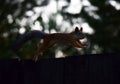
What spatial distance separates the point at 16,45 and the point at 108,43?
14834mm

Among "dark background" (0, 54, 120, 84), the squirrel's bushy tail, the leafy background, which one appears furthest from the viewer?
the leafy background

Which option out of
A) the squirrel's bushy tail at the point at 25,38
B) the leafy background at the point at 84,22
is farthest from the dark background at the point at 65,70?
the leafy background at the point at 84,22

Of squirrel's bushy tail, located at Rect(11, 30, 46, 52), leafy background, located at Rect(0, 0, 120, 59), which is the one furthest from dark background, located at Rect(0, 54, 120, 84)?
leafy background, located at Rect(0, 0, 120, 59)

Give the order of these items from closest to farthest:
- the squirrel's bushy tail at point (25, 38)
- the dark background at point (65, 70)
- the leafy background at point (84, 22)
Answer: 1. the dark background at point (65, 70)
2. the squirrel's bushy tail at point (25, 38)
3. the leafy background at point (84, 22)

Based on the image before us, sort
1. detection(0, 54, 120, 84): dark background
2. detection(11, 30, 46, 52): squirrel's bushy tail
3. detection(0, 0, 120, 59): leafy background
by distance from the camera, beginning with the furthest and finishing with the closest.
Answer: detection(0, 0, 120, 59): leafy background
detection(11, 30, 46, 52): squirrel's bushy tail
detection(0, 54, 120, 84): dark background

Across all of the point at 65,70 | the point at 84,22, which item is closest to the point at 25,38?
the point at 65,70

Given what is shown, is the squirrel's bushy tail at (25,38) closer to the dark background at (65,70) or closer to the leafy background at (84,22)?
the dark background at (65,70)

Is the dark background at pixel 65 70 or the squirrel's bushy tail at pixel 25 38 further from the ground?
the squirrel's bushy tail at pixel 25 38

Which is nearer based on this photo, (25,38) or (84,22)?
(25,38)

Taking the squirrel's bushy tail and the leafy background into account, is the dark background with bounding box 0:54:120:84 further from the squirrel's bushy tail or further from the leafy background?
the leafy background

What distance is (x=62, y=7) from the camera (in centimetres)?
2361

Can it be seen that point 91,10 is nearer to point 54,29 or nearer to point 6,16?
point 54,29

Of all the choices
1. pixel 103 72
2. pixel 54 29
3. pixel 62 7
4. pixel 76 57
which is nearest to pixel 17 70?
pixel 76 57

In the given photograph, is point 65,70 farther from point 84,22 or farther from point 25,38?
point 84,22
